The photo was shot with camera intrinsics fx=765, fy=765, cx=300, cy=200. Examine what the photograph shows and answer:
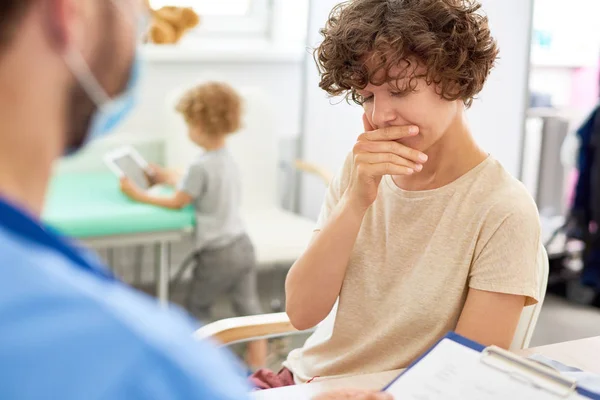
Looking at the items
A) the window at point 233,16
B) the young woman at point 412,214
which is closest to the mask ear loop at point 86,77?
the young woman at point 412,214

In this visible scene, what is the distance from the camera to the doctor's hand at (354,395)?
2.88 feet

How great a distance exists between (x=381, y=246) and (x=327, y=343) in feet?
0.65

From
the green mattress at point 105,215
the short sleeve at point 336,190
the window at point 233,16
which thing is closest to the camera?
the short sleeve at point 336,190

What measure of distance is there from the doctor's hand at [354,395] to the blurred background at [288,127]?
1876mm

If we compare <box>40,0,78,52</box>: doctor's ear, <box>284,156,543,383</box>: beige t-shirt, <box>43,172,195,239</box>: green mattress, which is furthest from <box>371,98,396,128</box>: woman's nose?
<box>43,172,195,239</box>: green mattress

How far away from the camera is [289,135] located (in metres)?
3.73

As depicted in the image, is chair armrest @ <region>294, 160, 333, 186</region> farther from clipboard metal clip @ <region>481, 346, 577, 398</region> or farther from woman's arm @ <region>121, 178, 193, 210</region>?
clipboard metal clip @ <region>481, 346, 577, 398</region>

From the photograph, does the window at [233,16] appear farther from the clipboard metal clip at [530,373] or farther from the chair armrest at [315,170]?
the clipboard metal clip at [530,373]

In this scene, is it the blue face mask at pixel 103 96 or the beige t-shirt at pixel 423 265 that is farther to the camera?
the beige t-shirt at pixel 423 265

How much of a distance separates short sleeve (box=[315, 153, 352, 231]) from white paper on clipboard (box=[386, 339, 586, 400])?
0.44m

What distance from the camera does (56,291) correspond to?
355mm

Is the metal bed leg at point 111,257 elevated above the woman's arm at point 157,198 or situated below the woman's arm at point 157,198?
below

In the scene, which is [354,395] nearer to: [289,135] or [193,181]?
[193,181]

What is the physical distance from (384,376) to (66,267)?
80cm
